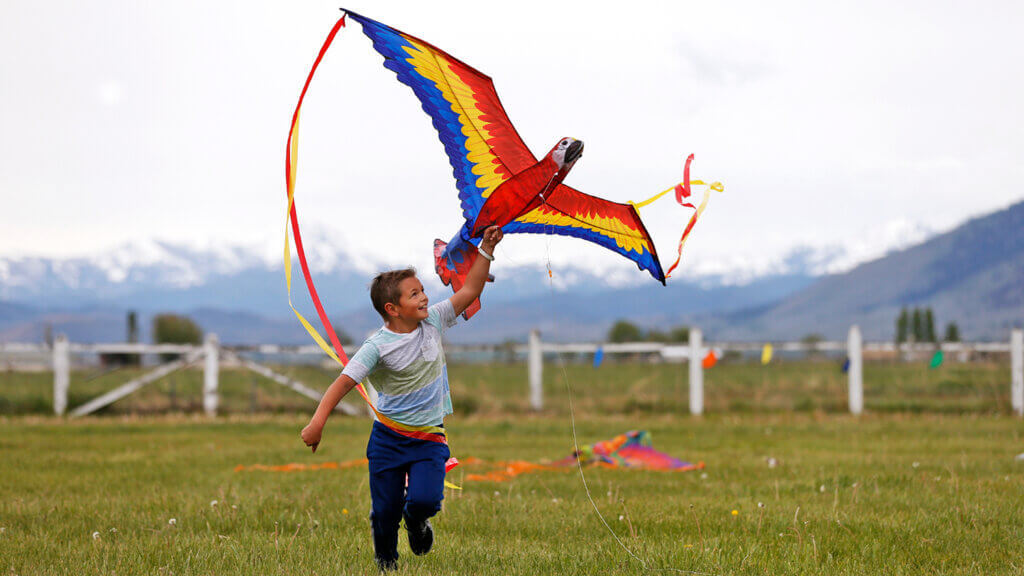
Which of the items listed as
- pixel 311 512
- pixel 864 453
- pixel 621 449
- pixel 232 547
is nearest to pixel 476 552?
pixel 232 547

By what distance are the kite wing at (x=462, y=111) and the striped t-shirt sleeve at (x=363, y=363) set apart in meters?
0.85

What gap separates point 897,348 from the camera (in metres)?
17.2

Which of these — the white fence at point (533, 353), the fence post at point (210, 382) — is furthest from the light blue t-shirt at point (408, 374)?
the fence post at point (210, 382)

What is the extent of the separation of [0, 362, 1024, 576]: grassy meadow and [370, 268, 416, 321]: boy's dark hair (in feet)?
4.37

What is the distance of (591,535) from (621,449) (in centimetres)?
416

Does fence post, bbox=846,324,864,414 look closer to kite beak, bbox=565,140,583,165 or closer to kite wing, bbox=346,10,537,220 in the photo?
kite wing, bbox=346,10,537,220

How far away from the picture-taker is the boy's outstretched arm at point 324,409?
15.3 feet

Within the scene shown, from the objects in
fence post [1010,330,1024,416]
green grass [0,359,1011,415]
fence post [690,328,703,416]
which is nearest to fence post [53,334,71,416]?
green grass [0,359,1011,415]

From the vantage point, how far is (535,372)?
57.4 feet

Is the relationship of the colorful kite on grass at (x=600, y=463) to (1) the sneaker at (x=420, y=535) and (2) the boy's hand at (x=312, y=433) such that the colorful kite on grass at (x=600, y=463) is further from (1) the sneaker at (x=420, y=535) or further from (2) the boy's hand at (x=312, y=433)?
(2) the boy's hand at (x=312, y=433)

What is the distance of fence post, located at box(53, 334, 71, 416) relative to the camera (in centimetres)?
1678

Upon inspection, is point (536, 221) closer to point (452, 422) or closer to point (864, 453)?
point (864, 453)

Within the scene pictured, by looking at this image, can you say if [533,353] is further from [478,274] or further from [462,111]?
[462,111]

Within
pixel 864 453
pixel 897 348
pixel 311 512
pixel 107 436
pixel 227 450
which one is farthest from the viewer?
pixel 897 348
